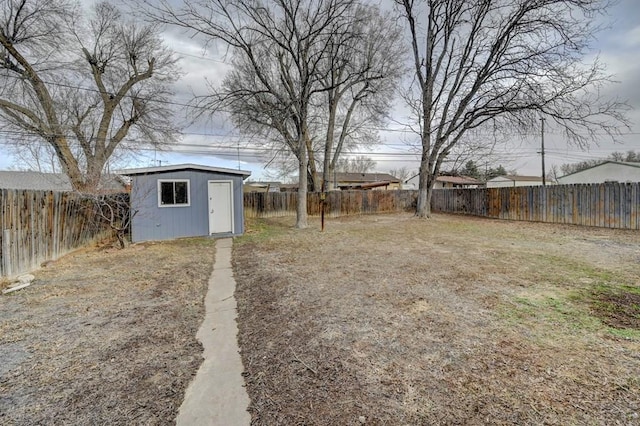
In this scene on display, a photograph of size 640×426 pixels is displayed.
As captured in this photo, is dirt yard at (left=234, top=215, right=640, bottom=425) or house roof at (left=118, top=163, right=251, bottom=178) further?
house roof at (left=118, top=163, right=251, bottom=178)

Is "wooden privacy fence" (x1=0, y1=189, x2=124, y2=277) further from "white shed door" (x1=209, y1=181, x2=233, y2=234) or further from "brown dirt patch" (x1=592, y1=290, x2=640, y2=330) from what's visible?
"brown dirt patch" (x1=592, y1=290, x2=640, y2=330)

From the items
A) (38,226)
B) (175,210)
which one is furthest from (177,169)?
(38,226)

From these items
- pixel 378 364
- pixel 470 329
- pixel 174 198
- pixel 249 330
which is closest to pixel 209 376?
pixel 249 330

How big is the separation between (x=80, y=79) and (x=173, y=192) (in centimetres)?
1135

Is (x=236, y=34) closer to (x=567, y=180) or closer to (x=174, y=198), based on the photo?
(x=174, y=198)

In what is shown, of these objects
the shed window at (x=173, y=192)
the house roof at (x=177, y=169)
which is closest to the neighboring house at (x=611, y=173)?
the house roof at (x=177, y=169)

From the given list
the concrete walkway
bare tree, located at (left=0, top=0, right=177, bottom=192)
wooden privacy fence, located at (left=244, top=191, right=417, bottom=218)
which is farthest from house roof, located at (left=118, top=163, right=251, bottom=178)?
wooden privacy fence, located at (left=244, top=191, right=417, bottom=218)

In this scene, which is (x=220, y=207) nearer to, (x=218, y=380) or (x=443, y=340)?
(x=218, y=380)

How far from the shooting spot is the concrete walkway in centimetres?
200

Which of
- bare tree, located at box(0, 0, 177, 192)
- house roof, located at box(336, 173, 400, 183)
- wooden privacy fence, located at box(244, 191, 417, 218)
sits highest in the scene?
bare tree, located at box(0, 0, 177, 192)

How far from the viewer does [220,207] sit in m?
10.2

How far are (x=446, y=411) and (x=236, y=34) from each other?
1228cm

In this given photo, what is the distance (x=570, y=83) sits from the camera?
1081 cm

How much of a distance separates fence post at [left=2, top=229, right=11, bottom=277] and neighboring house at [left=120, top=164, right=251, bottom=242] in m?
3.70
